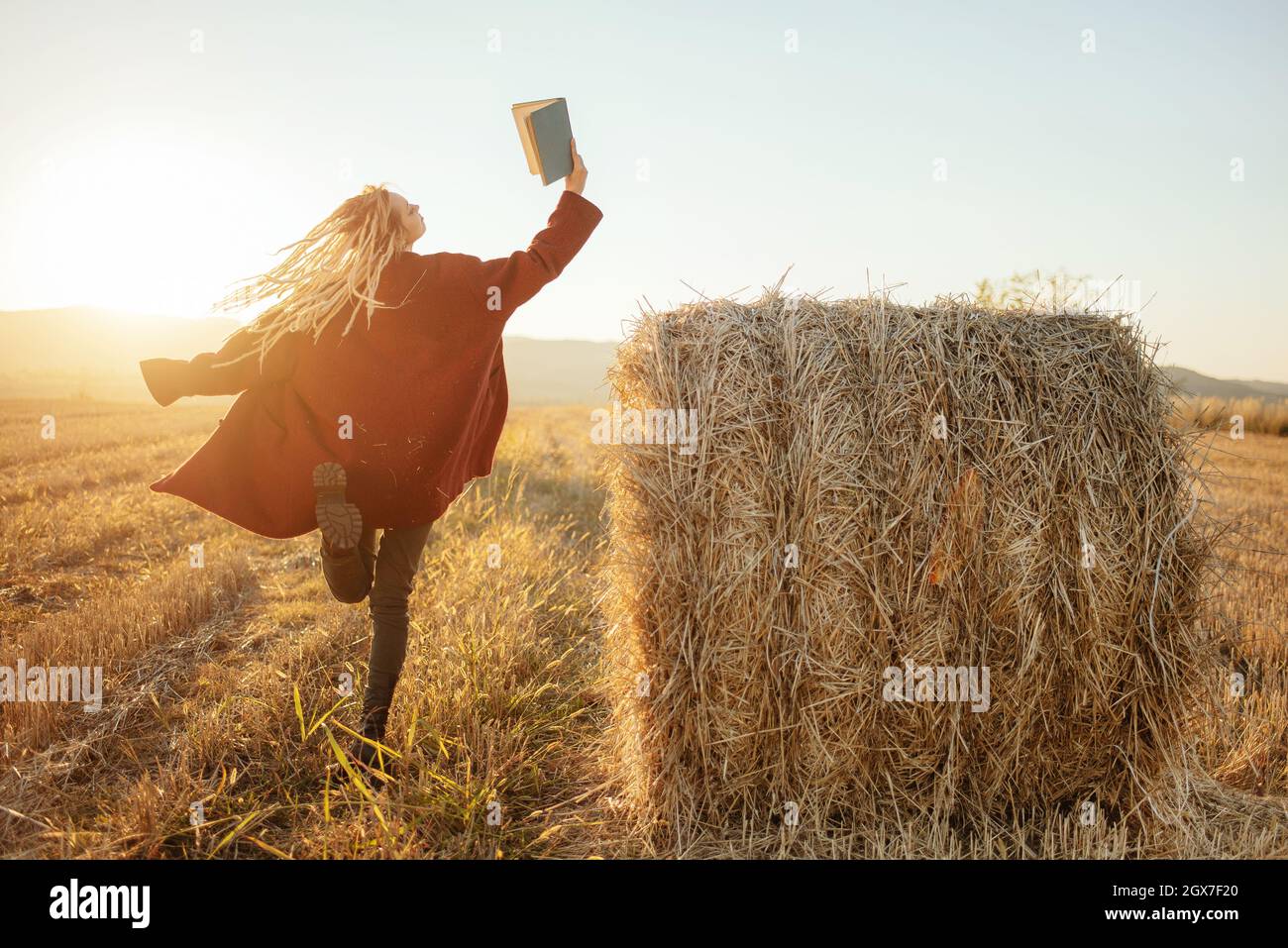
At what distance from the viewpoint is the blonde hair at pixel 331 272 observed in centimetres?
293

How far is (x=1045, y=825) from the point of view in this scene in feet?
9.26

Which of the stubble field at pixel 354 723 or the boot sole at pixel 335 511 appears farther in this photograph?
the boot sole at pixel 335 511

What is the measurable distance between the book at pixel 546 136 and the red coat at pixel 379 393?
5.1 inches

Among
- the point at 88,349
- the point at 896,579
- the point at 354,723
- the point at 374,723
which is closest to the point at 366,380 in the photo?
the point at 374,723

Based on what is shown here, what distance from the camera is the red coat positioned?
295 centimetres

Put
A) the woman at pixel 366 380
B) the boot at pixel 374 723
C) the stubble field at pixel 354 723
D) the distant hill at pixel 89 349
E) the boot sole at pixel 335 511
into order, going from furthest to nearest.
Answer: the distant hill at pixel 89 349 → the boot at pixel 374 723 → the woman at pixel 366 380 → the boot sole at pixel 335 511 → the stubble field at pixel 354 723

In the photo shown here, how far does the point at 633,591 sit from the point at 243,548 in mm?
5195

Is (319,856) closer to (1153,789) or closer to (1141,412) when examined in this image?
(1153,789)

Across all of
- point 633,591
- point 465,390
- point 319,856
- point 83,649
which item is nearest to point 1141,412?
point 633,591

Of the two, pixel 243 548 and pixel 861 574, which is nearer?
pixel 861 574

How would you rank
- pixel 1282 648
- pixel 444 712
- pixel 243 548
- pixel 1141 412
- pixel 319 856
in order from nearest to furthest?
pixel 319 856 → pixel 1141 412 → pixel 444 712 → pixel 1282 648 → pixel 243 548

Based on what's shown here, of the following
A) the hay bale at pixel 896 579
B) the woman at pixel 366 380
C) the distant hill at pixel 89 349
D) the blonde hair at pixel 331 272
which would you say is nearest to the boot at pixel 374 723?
the woman at pixel 366 380

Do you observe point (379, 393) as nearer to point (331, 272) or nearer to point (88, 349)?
point (331, 272)

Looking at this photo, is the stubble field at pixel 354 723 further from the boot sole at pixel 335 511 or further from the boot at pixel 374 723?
the boot sole at pixel 335 511
